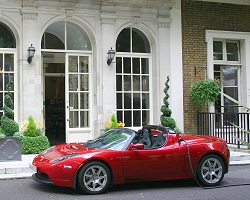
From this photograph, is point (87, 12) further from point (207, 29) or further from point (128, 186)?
point (128, 186)

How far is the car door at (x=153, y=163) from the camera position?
23.4ft

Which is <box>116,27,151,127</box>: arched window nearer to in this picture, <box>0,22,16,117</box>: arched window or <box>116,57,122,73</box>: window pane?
<box>116,57,122,73</box>: window pane

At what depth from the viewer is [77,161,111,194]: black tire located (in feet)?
22.3

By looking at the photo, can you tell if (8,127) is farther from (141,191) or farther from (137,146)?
(141,191)

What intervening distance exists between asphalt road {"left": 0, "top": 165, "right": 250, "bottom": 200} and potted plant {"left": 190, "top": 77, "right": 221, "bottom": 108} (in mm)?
4953

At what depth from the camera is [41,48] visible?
1261 centimetres

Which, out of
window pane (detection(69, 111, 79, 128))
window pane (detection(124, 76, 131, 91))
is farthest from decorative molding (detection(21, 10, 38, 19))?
window pane (detection(124, 76, 131, 91))

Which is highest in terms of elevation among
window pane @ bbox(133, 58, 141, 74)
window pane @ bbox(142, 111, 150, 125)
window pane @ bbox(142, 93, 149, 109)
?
window pane @ bbox(133, 58, 141, 74)

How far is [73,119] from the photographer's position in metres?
12.8

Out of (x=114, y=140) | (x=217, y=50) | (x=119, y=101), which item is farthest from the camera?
(x=217, y=50)

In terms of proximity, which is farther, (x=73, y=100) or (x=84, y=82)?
(x=84, y=82)

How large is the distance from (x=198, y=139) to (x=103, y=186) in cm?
222

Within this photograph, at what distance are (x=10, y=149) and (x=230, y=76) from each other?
8856 millimetres

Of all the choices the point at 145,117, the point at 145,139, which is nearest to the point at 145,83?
the point at 145,117
